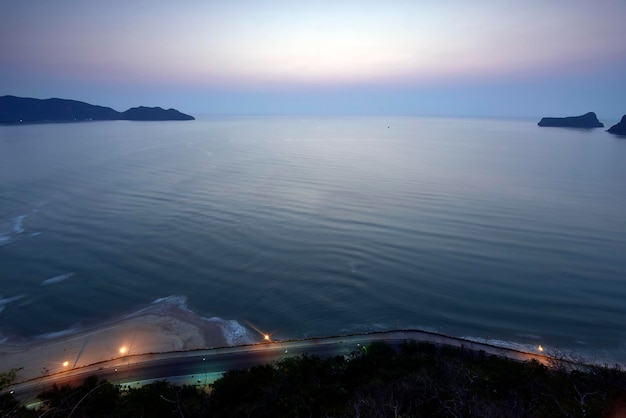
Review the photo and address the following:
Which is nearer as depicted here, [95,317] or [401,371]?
[401,371]

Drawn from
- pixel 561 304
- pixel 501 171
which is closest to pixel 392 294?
pixel 561 304

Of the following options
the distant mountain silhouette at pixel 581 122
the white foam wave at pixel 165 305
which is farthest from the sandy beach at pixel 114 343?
the distant mountain silhouette at pixel 581 122

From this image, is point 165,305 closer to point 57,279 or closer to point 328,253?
point 57,279

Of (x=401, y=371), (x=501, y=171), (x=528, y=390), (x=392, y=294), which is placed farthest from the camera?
(x=501, y=171)

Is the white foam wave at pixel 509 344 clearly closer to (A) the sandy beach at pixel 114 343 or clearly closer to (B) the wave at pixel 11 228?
(A) the sandy beach at pixel 114 343

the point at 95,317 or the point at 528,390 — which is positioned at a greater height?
the point at 528,390

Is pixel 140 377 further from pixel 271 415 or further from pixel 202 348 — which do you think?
pixel 271 415
